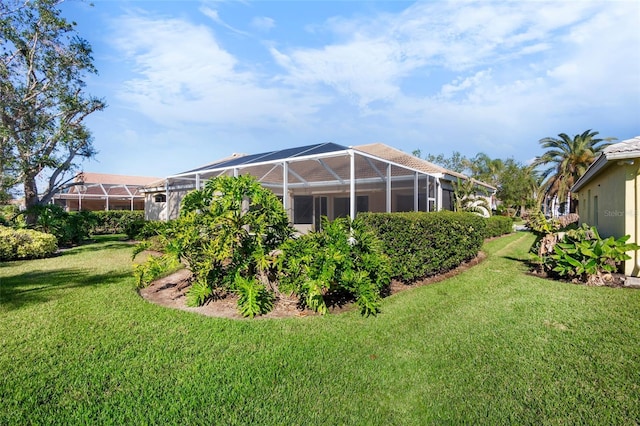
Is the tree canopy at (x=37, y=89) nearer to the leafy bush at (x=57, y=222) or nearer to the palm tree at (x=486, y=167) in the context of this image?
the leafy bush at (x=57, y=222)

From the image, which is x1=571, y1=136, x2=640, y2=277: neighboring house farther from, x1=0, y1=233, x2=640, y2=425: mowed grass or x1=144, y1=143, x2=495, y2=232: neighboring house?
x1=144, y1=143, x2=495, y2=232: neighboring house

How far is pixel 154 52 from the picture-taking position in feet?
33.6

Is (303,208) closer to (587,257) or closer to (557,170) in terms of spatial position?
(587,257)

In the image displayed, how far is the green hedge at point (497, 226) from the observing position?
58.4 feet

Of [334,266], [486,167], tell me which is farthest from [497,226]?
[486,167]

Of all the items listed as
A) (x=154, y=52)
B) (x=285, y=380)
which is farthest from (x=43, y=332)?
(x=154, y=52)

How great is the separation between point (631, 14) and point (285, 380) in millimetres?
13014

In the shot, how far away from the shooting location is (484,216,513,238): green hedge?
17812 mm

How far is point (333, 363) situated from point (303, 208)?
12.9 meters

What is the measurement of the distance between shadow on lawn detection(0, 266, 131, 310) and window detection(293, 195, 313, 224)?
336 inches

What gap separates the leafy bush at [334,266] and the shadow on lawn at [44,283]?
471 centimetres

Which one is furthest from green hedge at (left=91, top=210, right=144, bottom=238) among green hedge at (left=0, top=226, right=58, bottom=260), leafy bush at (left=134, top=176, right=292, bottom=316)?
leafy bush at (left=134, top=176, right=292, bottom=316)

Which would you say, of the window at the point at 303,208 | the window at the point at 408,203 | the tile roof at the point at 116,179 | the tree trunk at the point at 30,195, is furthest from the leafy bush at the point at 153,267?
the tile roof at the point at 116,179

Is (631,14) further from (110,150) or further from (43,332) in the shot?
(110,150)
